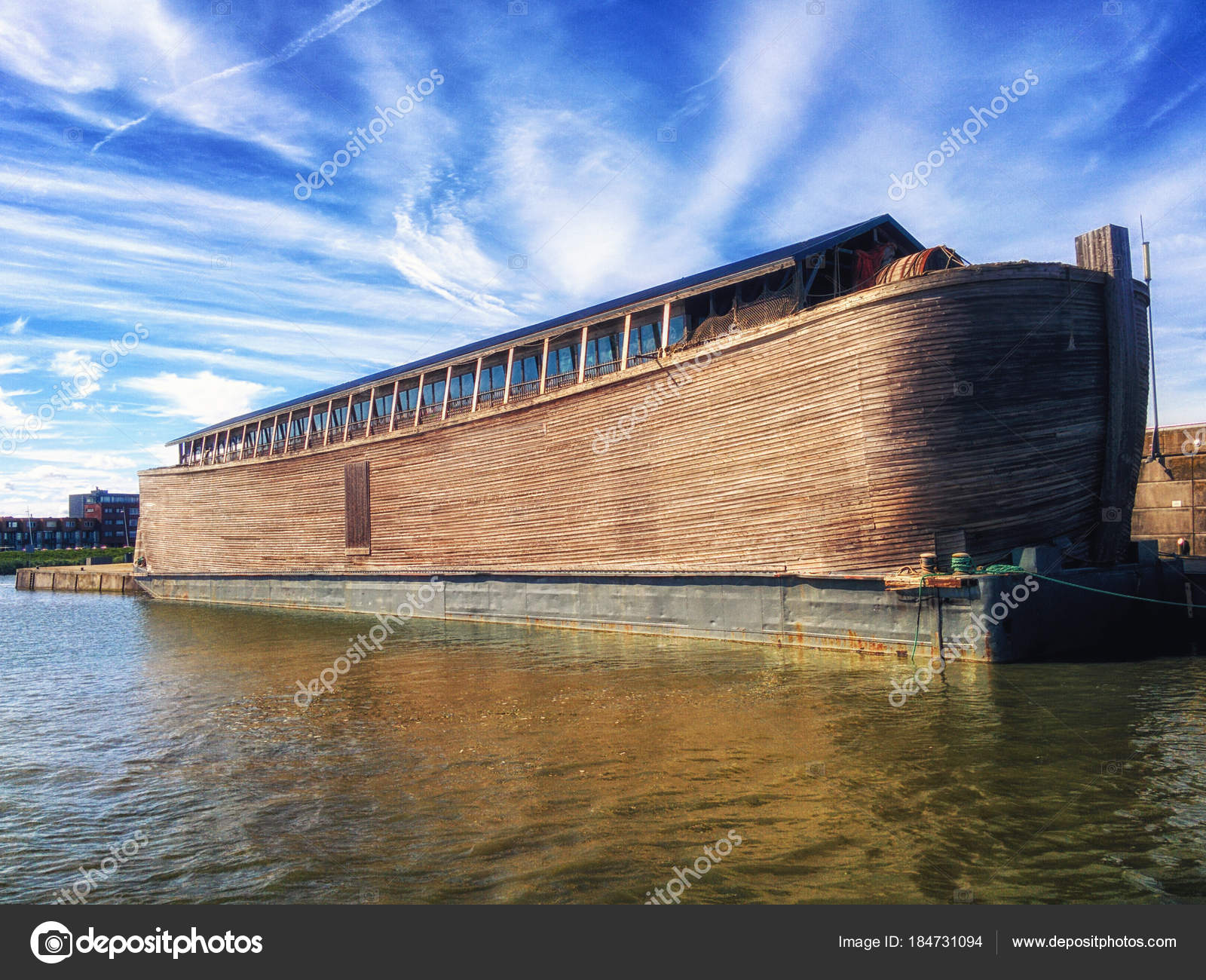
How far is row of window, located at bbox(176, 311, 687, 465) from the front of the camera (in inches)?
796

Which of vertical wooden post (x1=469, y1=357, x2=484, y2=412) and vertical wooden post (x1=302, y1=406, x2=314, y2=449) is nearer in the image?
vertical wooden post (x1=469, y1=357, x2=484, y2=412)

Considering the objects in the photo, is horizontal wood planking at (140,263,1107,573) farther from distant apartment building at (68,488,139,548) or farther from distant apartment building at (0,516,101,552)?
distant apartment building at (0,516,101,552)

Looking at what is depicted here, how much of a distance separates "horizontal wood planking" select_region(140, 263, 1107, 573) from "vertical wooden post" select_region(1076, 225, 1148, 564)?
217mm

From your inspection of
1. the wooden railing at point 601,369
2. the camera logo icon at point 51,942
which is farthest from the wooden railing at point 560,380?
the camera logo icon at point 51,942

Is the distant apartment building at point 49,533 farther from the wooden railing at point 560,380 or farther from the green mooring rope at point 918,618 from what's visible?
the green mooring rope at point 918,618

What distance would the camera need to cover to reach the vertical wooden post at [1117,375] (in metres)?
14.1

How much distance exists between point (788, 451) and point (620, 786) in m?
9.13

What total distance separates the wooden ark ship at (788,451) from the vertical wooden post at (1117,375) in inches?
1.9

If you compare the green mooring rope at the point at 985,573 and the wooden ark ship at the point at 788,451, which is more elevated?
the wooden ark ship at the point at 788,451

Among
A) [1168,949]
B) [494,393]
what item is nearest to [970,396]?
→ [1168,949]

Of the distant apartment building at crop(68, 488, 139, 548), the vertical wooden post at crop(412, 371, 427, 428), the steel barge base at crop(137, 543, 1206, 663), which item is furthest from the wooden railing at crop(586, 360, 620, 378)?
the distant apartment building at crop(68, 488, 139, 548)

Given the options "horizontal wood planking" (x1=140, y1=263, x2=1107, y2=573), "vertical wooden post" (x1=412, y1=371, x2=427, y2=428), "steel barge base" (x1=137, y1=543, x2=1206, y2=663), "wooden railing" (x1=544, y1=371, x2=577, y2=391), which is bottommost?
"steel barge base" (x1=137, y1=543, x2=1206, y2=663)

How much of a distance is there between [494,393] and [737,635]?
12.0 metres

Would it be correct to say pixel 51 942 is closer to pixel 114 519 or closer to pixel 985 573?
pixel 985 573
